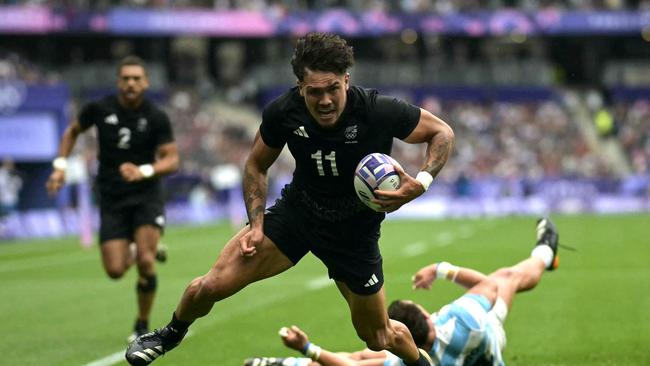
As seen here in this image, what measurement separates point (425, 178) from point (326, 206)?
2.48 feet

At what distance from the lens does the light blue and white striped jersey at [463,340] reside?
27.0ft

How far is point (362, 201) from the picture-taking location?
24.1ft

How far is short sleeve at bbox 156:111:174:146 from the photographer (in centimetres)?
1201

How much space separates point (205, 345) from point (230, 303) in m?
4.03

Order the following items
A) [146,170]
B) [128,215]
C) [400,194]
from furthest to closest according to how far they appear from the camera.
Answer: [128,215] → [146,170] → [400,194]

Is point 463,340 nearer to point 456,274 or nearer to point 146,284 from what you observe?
point 456,274

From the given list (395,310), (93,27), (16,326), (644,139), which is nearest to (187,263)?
(16,326)

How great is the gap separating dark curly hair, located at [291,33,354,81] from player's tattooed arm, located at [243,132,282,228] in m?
0.77

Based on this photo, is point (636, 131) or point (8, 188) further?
point (636, 131)

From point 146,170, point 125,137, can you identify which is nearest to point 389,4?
point 125,137

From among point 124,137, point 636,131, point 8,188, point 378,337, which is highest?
point 124,137

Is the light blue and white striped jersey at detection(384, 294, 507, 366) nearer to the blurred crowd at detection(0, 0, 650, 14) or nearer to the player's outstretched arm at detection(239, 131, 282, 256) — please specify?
the player's outstretched arm at detection(239, 131, 282, 256)

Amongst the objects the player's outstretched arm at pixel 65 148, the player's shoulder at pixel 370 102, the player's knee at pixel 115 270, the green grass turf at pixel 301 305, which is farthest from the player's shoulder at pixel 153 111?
the player's shoulder at pixel 370 102

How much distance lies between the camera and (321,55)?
23.5ft
